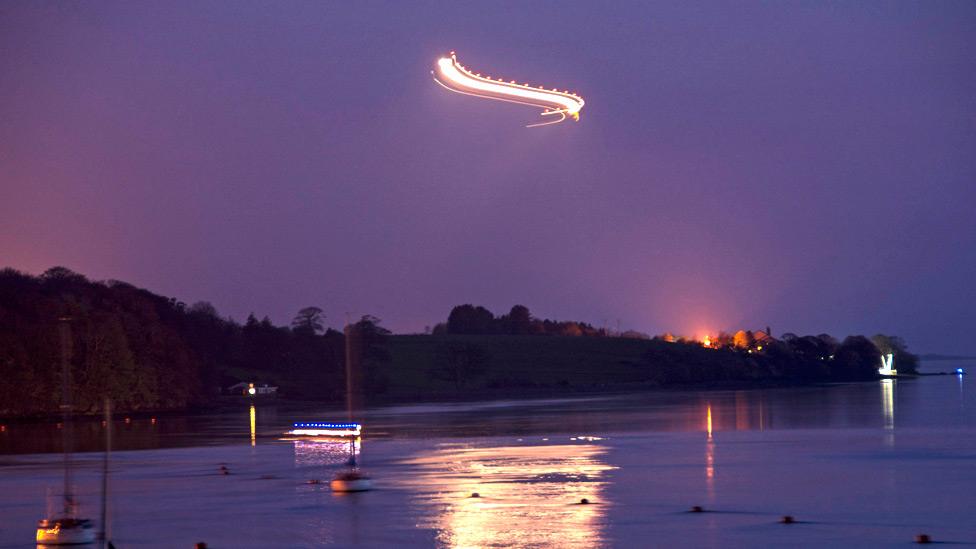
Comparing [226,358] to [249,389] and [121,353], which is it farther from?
[121,353]

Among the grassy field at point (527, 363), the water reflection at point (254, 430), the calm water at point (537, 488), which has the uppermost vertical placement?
the grassy field at point (527, 363)

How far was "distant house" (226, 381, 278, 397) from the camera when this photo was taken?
134 m

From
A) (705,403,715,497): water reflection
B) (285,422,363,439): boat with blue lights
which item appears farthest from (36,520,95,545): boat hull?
(285,422,363,439): boat with blue lights

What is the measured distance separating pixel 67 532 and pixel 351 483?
9.96 metres

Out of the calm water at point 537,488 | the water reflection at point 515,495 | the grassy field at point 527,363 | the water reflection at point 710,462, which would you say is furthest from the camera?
the grassy field at point 527,363

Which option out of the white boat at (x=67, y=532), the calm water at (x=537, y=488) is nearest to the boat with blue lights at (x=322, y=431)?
the calm water at (x=537, y=488)

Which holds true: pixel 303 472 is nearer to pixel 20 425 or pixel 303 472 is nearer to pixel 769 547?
pixel 769 547

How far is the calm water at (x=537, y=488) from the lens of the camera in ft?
75.1

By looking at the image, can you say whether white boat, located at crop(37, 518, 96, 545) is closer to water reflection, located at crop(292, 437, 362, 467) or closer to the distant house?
water reflection, located at crop(292, 437, 362, 467)

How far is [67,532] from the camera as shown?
21359 millimetres

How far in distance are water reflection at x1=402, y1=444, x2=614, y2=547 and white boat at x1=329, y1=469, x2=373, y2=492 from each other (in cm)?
139

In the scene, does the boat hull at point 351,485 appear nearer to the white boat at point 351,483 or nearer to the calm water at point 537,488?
the white boat at point 351,483

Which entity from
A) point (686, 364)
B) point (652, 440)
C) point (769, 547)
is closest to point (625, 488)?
point (769, 547)

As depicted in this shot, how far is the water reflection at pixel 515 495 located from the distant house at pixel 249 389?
9243cm
